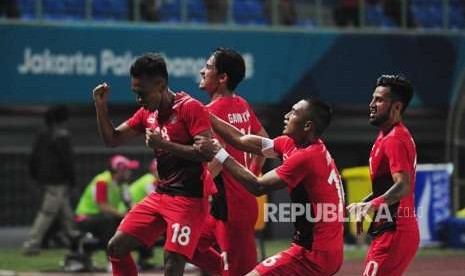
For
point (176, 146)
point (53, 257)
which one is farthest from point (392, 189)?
point (53, 257)

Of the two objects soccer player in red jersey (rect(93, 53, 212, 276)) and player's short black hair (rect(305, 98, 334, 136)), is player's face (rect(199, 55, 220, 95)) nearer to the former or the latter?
soccer player in red jersey (rect(93, 53, 212, 276))

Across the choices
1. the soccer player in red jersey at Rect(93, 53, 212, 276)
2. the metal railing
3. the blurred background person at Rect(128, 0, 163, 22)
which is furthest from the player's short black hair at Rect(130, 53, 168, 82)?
the blurred background person at Rect(128, 0, 163, 22)

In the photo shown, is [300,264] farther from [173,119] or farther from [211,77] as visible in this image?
[211,77]

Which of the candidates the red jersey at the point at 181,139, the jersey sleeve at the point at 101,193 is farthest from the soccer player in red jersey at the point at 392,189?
the jersey sleeve at the point at 101,193

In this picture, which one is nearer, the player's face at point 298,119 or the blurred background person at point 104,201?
the player's face at point 298,119

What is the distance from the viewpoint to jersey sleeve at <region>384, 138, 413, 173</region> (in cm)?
903

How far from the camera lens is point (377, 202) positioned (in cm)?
880

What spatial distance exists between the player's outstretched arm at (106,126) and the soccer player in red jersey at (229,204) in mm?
908

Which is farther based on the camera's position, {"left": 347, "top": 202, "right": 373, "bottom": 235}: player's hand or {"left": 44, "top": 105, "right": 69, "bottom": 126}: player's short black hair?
{"left": 44, "top": 105, "right": 69, "bottom": 126}: player's short black hair

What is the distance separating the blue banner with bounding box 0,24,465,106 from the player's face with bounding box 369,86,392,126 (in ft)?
40.9

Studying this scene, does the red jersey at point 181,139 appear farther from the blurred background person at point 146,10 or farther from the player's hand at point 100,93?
the blurred background person at point 146,10

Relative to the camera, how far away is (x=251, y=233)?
10766 millimetres

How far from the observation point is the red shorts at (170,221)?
9.68 meters

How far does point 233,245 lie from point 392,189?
2.15 meters
